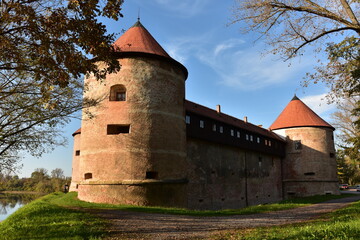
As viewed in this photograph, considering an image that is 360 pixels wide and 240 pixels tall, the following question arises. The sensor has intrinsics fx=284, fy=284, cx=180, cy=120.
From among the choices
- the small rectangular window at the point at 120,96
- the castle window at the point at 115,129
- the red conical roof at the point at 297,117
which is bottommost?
the castle window at the point at 115,129

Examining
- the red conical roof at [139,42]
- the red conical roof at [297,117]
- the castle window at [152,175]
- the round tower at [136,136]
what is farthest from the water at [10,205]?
the red conical roof at [297,117]

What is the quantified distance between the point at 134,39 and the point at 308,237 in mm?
12891

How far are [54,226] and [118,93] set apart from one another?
329 inches

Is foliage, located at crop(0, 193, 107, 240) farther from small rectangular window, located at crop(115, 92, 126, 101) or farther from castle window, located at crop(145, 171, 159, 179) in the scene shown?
small rectangular window, located at crop(115, 92, 126, 101)

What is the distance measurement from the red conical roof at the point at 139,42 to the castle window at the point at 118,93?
188 cm

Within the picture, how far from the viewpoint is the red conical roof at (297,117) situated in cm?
2961

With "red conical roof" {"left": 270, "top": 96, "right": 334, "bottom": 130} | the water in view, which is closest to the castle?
"red conical roof" {"left": 270, "top": 96, "right": 334, "bottom": 130}

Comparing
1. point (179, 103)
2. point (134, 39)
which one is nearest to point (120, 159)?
point (179, 103)

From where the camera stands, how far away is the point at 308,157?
1139 inches

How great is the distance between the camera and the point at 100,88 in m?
14.5

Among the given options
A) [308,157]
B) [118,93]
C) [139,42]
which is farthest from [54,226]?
[308,157]

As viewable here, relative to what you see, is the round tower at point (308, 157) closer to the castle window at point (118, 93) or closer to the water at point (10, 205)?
the castle window at point (118, 93)

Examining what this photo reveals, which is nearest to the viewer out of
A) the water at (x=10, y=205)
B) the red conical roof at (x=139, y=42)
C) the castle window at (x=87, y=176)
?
the castle window at (x=87, y=176)

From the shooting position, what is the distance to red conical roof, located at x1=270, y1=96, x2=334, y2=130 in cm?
2961
